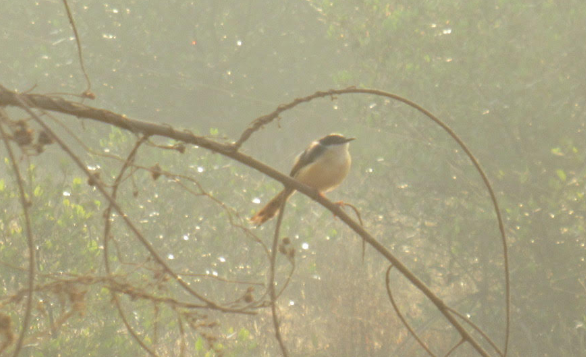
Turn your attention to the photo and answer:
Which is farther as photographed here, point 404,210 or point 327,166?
point 404,210

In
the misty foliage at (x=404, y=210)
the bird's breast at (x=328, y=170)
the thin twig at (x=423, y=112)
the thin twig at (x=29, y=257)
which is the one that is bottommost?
the thin twig at (x=29, y=257)

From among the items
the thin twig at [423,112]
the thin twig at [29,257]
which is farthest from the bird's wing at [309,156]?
the thin twig at [29,257]

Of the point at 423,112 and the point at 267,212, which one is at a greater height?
the point at 267,212

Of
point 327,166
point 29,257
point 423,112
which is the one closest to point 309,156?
point 327,166

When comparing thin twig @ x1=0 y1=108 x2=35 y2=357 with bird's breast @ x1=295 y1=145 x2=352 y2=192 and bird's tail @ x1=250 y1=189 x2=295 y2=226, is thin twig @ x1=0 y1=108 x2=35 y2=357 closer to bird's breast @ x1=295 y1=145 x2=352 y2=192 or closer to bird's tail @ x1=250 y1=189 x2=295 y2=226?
bird's tail @ x1=250 y1=189 x2=295 y2=226

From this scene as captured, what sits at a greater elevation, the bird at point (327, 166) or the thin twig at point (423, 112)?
the bird at point (327, 166)

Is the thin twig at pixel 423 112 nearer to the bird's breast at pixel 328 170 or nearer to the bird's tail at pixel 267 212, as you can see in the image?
the bird's tail at pixel 267 212

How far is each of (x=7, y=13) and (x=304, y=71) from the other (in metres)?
5.02

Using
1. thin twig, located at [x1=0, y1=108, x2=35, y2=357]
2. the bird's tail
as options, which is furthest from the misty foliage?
thin twig, located at [x1=0, y1=108, x2=35, y2=357]

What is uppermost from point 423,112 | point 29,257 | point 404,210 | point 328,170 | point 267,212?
point 404,210

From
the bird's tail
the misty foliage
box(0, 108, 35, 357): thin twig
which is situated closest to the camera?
box(0, 108, 35, 357): thin twig

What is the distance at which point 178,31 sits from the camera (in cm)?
1067

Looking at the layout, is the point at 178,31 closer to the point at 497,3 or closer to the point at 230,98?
the point at 230,98

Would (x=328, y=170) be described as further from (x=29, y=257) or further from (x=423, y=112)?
(x=29, y=257)
